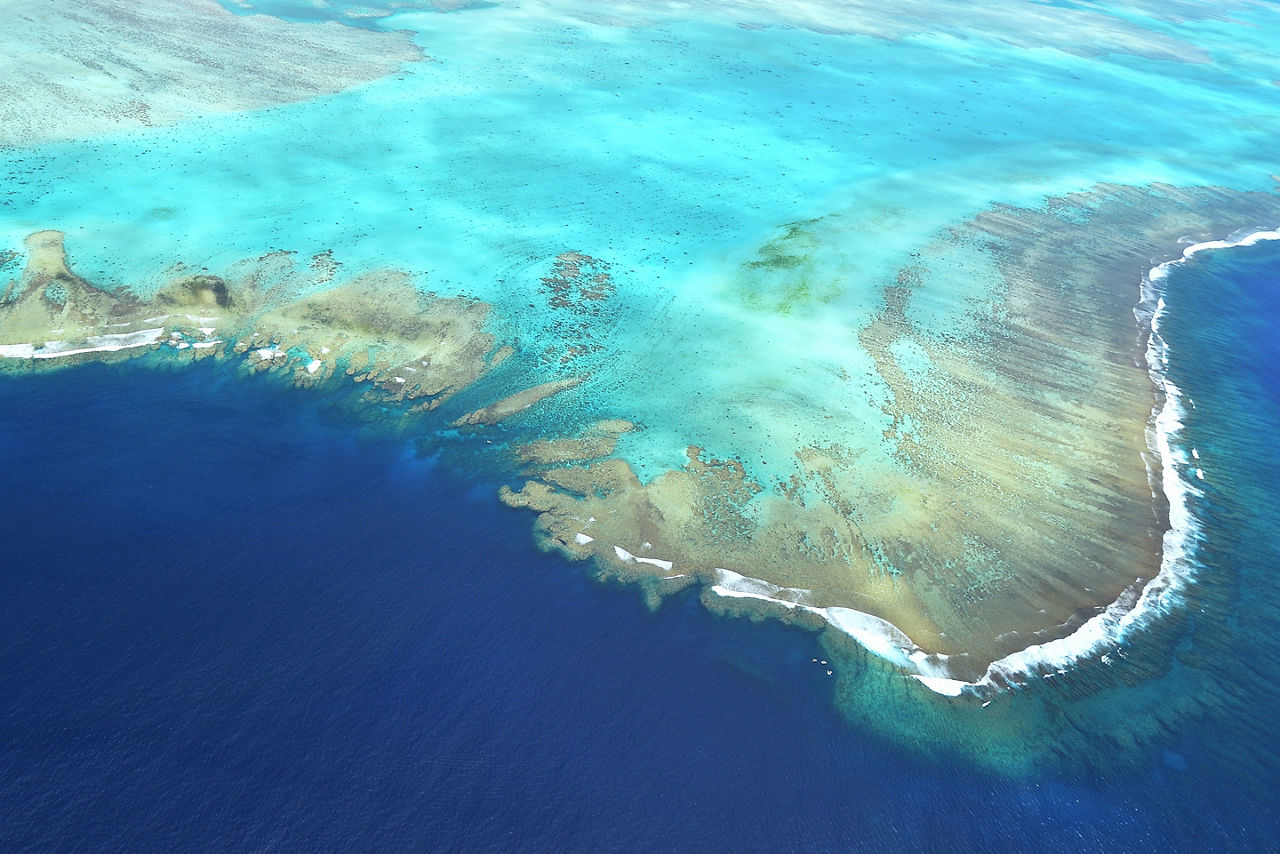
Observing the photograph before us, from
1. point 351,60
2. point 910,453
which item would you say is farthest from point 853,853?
point 351,60

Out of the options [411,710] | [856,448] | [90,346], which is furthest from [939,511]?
[90,346]

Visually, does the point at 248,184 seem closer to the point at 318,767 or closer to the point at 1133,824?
the point at 318,767

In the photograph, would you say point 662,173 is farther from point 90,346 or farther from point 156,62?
point 156,62

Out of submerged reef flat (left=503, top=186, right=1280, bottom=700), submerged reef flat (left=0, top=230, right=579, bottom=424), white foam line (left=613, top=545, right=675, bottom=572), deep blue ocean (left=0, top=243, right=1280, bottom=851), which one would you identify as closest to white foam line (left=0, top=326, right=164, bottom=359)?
submerged reef flat (left=0, top=230, right=579, bottom=424)

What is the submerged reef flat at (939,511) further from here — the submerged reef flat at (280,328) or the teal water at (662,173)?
the submerged reef flat at (280,328)

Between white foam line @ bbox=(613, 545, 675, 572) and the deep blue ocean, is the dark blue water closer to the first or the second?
the deep blue ocean

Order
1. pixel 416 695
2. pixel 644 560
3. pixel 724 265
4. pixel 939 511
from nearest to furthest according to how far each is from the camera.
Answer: pixel 416 695, pixel 644 560, pixel 939 511, pixel 724 265
